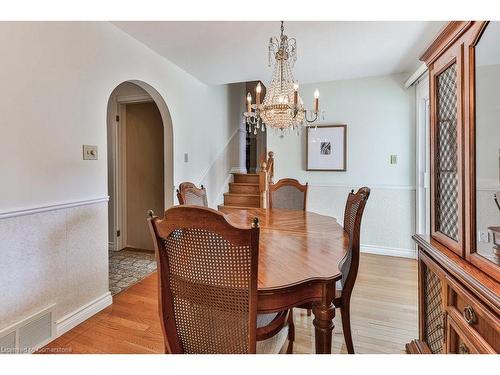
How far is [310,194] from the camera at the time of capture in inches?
155

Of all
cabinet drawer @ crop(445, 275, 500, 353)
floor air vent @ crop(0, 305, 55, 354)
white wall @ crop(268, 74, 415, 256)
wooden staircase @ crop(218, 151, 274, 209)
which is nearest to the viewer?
cabinet drawer @ crop(445, 275, 500, 353)

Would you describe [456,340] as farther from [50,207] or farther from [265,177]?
[265,177]

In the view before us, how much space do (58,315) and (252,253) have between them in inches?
69.9

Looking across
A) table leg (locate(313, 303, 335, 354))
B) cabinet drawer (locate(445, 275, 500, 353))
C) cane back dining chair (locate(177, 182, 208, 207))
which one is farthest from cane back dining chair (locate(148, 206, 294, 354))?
cane back dining chair (locate(177, 182, 208, 207))

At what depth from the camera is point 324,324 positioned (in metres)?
1.13

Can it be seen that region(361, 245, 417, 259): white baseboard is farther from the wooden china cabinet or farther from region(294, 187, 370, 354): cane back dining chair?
the wooden china cabinet

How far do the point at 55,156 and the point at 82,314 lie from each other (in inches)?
46.8

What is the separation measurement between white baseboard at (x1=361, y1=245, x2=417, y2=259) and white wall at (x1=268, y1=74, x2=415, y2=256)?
12 mm

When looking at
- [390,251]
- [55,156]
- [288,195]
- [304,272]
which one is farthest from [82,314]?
[390,251]

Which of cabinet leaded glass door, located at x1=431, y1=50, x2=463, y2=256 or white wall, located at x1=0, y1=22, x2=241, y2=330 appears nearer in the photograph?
cabinet leaded glass door, located at x1=431, y1=50, x2=463, y2=256

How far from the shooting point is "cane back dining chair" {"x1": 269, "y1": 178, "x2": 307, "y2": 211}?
283 centimetres

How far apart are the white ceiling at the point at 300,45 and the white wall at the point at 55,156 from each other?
41 cm

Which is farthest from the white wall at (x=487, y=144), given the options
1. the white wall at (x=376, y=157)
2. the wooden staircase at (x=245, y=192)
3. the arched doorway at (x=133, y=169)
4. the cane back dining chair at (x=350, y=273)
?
the arched doorway at (x=133, y=169)

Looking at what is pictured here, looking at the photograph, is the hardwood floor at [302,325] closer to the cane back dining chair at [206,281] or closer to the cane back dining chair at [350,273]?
the cane back dining chair at [350,273]
